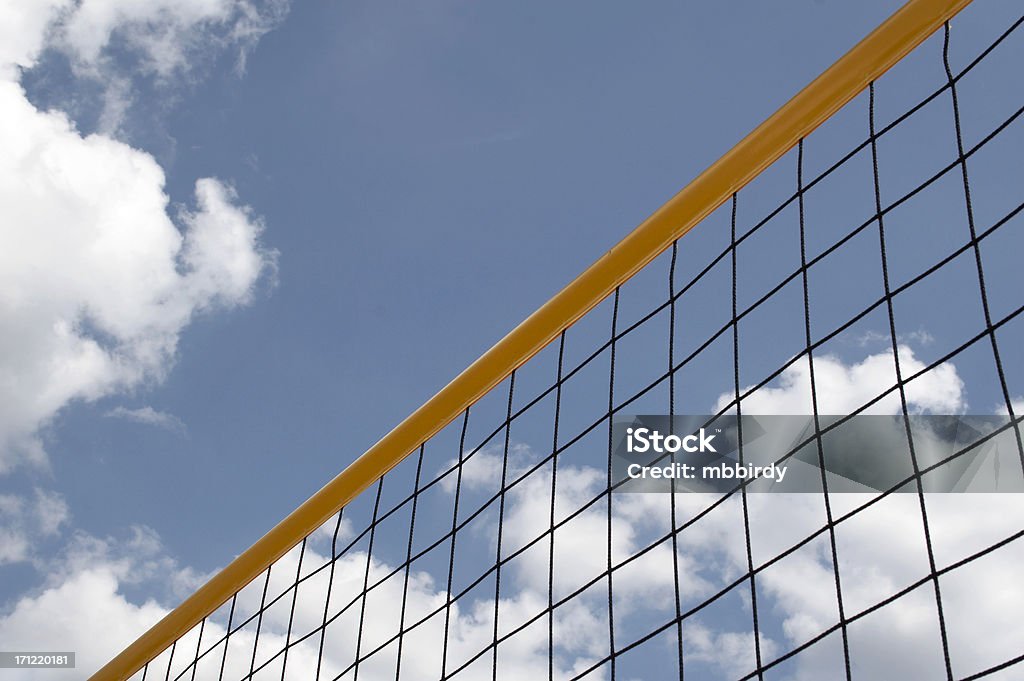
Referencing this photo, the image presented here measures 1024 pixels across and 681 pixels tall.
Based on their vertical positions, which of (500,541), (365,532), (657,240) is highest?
(657,240)

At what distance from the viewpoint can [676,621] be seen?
2.04 metres

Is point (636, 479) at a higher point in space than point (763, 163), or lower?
lower

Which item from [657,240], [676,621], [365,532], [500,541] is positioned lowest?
[676,621]

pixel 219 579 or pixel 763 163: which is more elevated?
pixel 763 163

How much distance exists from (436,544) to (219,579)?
0.93 metres

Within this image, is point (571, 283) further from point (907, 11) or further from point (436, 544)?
point (907, 11)

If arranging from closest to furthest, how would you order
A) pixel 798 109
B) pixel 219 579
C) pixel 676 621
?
pixel 676 621
pixel 798 109
pixel 219 579

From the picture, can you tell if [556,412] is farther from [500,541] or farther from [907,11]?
[907,11]

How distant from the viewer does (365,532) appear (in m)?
3.12

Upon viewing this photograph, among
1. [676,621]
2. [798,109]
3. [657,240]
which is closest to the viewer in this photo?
[676,621]

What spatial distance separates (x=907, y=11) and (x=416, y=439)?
1733 mm

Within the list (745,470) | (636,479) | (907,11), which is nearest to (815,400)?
(745,470)

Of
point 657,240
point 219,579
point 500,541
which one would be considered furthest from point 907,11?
point 219,579

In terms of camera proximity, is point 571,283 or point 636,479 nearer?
point 636,479
